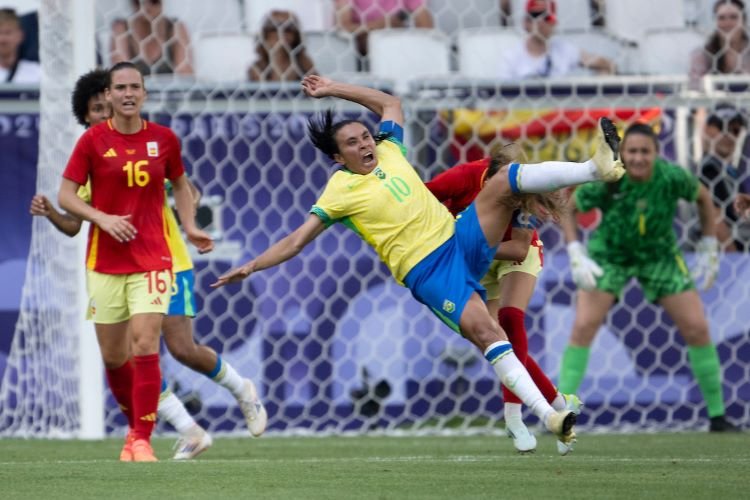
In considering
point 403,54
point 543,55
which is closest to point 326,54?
point 403,54

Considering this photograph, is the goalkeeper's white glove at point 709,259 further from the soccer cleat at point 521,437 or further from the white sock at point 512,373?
the white sock at point 512,373

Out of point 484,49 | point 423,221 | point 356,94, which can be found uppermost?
point 484,49

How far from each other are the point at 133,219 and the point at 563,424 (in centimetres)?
239

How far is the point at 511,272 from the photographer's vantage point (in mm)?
6895

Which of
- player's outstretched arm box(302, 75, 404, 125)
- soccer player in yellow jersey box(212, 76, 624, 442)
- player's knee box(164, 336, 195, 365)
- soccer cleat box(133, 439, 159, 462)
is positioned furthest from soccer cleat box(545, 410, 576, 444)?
player's knee box(164, 336, 195, 365)

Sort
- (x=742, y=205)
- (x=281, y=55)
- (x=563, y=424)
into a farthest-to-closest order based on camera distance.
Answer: (x=281, y=55), (x=742, y=205), (x=563, y=424)

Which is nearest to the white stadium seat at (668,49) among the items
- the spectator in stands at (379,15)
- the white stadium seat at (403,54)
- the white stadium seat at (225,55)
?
the white stadium seat at (403,54)

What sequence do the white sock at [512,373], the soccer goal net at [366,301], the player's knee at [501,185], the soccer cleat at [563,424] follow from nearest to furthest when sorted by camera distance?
the soccer cleat at [563,424], the white sock at [512,373], the player's knee at [501,185], the soccer goal net at [366,301]

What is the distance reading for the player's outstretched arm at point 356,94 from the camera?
6484mm

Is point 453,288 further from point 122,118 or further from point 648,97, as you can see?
point 648,97

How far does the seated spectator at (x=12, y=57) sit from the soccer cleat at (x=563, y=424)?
5472 mm

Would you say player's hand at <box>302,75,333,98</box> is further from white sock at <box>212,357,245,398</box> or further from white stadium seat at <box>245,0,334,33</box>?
white stadium seat at <box>245,0,334,33</box>

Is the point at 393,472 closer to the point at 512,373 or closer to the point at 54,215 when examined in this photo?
the point at 512,373

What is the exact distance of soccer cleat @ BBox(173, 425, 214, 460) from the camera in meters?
6.89
